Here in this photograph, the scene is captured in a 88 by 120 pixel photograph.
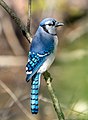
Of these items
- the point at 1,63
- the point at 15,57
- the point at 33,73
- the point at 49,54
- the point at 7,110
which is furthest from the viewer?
the point at 15,57

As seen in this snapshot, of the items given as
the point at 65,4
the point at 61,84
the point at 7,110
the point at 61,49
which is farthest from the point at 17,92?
the point at 65,4

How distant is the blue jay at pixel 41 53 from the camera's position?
3.43 meters

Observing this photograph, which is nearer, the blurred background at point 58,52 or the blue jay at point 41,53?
the blue jay at point 41,53

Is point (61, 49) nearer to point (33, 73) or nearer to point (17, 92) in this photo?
point (17, 92)

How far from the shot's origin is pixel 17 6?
7914mm

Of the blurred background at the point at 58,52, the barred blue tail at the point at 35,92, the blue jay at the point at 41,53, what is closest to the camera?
the barred blue tail at the point at 35,92

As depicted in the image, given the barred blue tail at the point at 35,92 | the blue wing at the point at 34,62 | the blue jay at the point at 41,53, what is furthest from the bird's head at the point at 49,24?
the barred blue tail at the point at 35,92

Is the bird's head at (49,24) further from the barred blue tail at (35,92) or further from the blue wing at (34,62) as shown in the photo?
the barred blue tail at (35,92)

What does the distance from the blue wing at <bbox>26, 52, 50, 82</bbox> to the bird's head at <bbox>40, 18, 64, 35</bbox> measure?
0.22 m

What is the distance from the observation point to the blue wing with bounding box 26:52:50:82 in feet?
11.3

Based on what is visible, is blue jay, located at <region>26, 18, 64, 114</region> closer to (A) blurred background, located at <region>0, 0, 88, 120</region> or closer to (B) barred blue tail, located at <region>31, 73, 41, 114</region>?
(B) barred blue tail, located at <region>31, 73, 41, 114</region>

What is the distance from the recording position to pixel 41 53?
12.0 ft

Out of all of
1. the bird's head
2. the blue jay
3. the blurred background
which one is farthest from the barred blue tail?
the blurred background

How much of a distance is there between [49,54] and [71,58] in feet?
11.1
